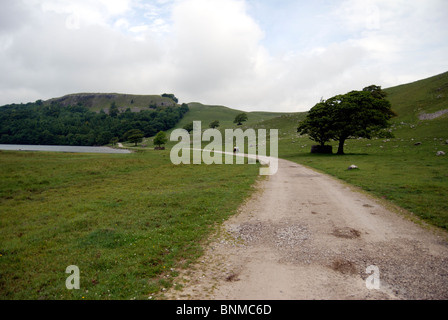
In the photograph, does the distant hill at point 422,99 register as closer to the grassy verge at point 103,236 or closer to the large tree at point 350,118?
the large tree at point 350,118

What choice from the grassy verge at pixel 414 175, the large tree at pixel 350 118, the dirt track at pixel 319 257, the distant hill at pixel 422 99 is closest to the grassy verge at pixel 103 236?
the dirt track at pixel 319 257

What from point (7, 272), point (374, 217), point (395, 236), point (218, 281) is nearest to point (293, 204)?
point (374, 217)

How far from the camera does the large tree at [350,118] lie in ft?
154

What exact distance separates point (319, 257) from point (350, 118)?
47.7 meters

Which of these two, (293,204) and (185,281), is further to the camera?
(293,204)

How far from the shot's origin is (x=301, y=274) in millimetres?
7461

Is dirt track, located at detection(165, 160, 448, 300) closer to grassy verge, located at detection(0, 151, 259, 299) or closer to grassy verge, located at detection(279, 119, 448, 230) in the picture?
grassy verge, located at detection(0, 151, 259, 299)

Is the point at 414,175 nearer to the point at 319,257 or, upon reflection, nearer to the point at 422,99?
the point at 319,257

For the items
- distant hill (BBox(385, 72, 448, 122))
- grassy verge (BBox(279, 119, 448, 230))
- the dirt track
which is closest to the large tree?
Result: grassy verge (BBox(279, 119, 448, 230))

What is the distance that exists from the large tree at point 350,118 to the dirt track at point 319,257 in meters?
38.3

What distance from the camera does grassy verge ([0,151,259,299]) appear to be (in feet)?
24.1

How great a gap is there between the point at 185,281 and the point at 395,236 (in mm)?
9502
